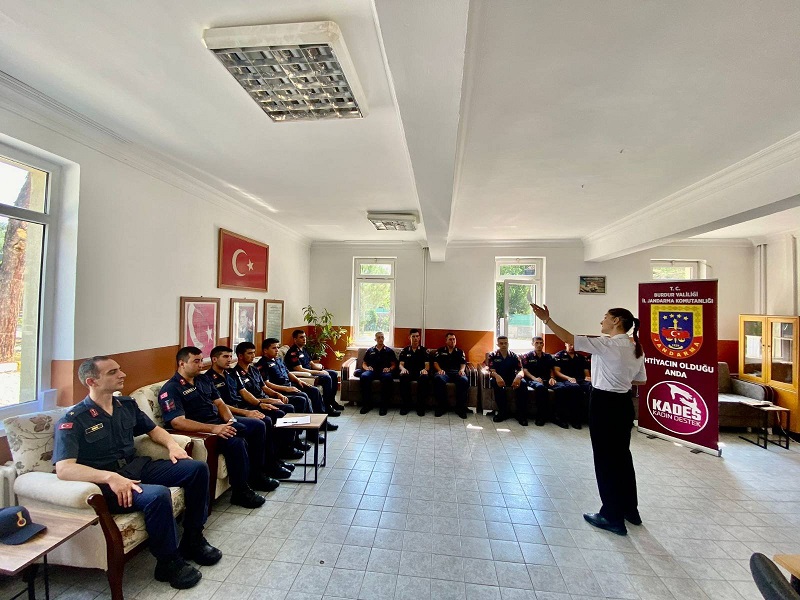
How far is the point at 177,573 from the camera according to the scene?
78.6 inches

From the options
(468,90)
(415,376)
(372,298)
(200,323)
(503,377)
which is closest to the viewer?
(468,90)

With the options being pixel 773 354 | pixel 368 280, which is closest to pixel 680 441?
pixel 773 354

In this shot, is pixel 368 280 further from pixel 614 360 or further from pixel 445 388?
pixel 614 360

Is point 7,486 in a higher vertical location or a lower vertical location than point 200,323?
lower

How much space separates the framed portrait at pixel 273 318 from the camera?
536 centimetres

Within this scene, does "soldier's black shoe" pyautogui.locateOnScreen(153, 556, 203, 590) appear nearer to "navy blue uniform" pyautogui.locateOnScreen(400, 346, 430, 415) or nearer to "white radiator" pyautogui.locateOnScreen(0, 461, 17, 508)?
"white radiator" pyautogui.locateOnScreen(0, 461, 17, 508)

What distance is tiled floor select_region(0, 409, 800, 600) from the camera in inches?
79.4

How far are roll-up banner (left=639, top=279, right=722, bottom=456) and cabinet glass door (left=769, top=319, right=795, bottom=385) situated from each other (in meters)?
1.77

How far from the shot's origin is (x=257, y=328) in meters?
5.11

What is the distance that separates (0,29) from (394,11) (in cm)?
196

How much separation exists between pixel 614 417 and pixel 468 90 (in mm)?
2433

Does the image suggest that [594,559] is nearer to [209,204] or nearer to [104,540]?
[104,540]

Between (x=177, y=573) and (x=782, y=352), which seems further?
(x=782, y=352)

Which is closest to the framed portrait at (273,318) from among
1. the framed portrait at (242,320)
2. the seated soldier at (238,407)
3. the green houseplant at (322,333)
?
the framed portrait at (242,320)
